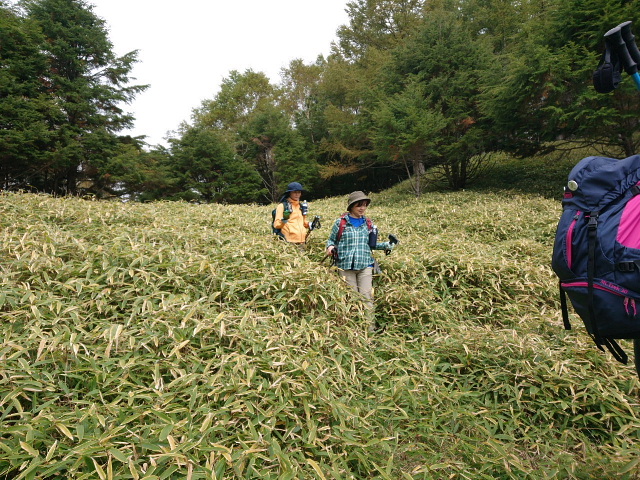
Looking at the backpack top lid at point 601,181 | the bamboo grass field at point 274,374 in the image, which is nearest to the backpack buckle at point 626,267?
the backpack top lid at point 601,181

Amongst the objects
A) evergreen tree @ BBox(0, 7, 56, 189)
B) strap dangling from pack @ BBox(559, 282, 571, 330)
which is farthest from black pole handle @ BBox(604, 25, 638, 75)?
evergreen tree @ BBox(0, 7, 56, 189)

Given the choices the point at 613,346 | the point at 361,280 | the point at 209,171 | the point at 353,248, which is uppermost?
the point at 209,171

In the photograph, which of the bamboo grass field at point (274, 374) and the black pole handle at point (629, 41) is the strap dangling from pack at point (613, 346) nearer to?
the bamboo grass field at point (274, 374)

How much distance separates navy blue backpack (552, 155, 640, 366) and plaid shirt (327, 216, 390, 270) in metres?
2.35

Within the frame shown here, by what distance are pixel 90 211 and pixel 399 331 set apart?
492 cm

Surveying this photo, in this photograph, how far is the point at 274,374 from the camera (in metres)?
2.22

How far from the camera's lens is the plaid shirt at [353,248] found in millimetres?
3672

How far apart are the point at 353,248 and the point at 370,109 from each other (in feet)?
37.0

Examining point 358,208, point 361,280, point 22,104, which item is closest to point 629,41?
point 358,208

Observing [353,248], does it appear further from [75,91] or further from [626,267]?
[75,91]

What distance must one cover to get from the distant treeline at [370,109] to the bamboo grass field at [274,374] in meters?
6.83

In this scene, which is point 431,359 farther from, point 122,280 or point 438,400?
point 122,280

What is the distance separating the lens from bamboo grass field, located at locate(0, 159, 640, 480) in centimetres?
173

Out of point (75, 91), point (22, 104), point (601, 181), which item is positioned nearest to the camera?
point (601, 181)
